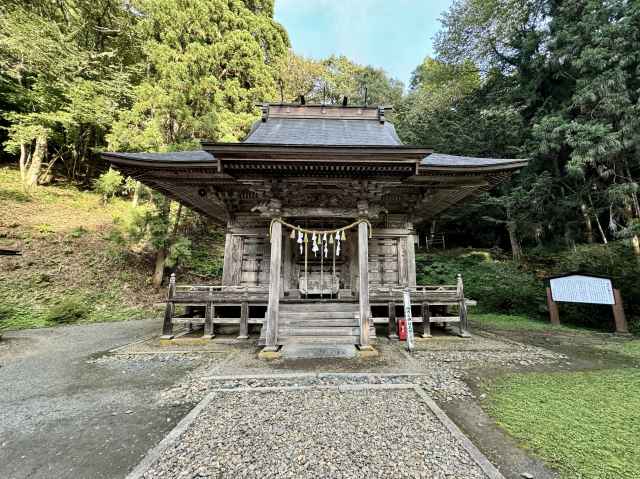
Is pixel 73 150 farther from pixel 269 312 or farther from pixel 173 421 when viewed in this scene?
pixel 173 421

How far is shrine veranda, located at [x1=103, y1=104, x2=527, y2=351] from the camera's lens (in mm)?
5469

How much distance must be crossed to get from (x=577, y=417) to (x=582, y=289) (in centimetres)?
729

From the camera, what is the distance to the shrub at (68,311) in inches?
355

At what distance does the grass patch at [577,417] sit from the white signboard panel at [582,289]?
443 centimetres

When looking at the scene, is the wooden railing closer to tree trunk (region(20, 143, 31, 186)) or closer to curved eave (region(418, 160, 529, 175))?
curved eave (region(418, 160, 529, 175))

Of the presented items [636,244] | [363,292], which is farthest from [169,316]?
[636,244]

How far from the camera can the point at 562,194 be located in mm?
13828

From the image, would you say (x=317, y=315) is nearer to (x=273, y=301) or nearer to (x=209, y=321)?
(x=273, y=301)

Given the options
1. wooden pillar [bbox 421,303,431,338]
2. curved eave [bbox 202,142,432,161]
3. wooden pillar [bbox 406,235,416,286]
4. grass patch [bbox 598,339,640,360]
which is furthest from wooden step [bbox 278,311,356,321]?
grass patch [bbox 598,339,640,360]

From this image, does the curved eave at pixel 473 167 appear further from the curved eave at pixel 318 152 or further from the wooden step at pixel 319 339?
the wooden step at pixel 319 339

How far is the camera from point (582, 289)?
8188 millimetres

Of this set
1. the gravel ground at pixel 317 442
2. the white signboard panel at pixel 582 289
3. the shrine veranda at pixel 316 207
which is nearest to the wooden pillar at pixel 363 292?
the shrine veranda at pixel 316 207

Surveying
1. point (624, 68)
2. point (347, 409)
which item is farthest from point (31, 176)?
point (624, 68)

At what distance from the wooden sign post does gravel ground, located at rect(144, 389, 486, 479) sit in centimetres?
824
